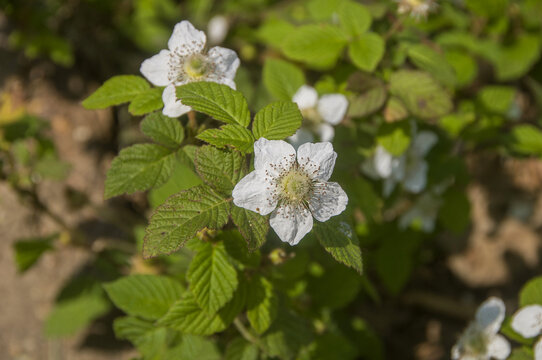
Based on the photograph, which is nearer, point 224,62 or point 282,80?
point 224,62

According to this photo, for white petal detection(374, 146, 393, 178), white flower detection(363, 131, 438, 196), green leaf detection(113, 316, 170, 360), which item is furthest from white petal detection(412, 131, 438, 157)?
green leaf detection(113, 316, 170, 360)

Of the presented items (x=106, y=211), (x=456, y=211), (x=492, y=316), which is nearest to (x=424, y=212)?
(x=456, y=211)

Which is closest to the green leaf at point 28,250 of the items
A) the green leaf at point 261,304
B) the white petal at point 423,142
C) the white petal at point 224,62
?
the green leaf at point 261,304

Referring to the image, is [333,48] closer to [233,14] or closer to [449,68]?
[449,68]

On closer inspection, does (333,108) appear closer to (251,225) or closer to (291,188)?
(291,188)

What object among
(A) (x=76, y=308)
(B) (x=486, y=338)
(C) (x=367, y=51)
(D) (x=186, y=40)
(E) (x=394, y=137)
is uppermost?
(D) (x=186, y=40)

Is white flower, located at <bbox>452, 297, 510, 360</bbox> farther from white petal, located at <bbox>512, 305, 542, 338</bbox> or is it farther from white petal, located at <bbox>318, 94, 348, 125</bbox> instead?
white petal, located at <bbox>318, 94, 348, 125</bbox>

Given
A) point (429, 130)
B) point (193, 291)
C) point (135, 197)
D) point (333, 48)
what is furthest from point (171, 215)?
point (135, 197)
